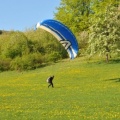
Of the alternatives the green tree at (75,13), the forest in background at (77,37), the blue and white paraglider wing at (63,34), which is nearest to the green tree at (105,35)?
the forest in background at (77,37)

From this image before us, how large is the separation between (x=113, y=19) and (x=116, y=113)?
3449cm

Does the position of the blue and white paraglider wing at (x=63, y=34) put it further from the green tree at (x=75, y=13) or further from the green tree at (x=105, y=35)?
the green tree at (x=75, y=13)

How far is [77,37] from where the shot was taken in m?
74.5

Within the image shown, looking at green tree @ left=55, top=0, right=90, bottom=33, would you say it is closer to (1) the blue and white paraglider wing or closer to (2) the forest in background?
(2) the forest in background

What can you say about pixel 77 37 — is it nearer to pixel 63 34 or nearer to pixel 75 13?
pixel 75 13

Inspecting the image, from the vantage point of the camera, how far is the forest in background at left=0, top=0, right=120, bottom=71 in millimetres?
48122

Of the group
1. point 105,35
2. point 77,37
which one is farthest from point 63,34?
point 77,37

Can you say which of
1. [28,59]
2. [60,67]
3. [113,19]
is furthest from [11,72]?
[113,19]

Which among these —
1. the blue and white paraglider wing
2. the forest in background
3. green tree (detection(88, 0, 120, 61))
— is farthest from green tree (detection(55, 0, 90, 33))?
the blue and white paraglider wing

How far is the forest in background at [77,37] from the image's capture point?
4812 cm

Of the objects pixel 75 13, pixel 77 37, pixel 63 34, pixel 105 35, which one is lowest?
pixel 63 34

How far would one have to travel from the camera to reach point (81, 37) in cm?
7400

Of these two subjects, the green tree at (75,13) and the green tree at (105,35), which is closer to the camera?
the green tree at (105,35)

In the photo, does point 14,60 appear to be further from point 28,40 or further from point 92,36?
point 92,36
